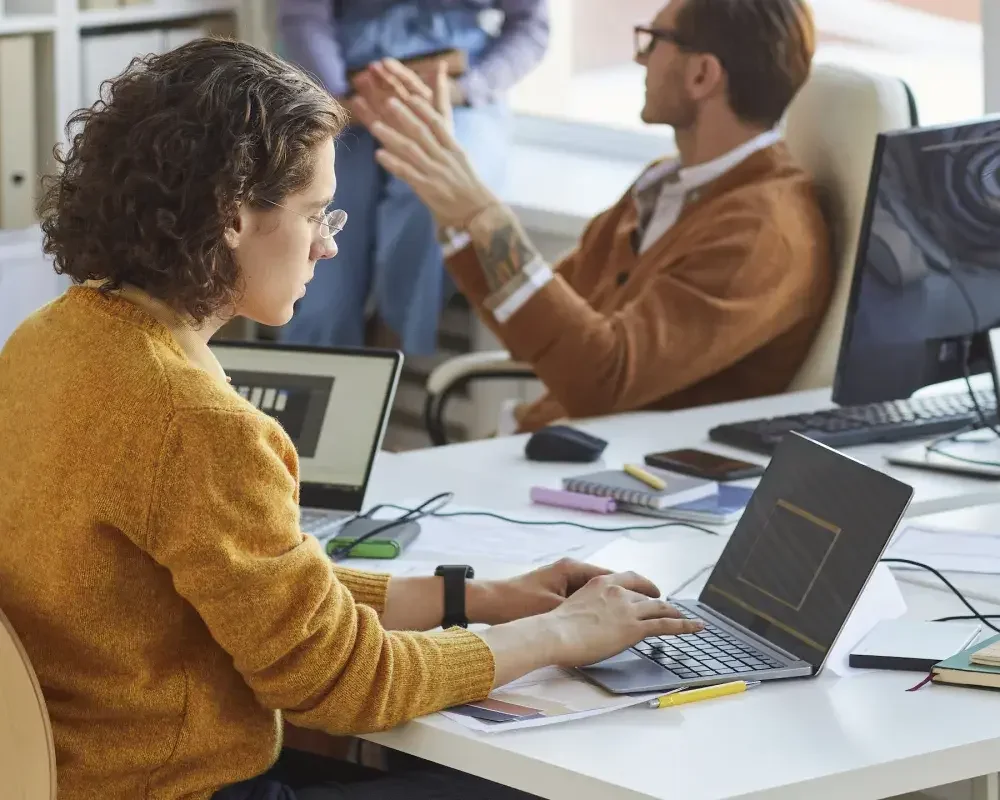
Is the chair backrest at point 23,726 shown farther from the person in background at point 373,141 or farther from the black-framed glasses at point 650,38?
the person in background at point 373,141

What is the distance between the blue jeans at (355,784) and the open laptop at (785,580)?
17cm

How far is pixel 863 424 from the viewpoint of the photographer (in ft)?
7.07

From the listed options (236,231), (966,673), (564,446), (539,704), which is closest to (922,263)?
(564,446)

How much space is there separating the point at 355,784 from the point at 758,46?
151 centimetres

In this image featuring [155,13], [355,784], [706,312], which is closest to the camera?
[355,784]

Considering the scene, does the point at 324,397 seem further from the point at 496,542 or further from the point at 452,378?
the point at 452,378

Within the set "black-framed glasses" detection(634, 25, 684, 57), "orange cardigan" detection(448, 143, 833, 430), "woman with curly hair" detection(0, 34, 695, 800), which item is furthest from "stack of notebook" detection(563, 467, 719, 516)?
"black-framed glasses" detection(634, 25, 684, 57)

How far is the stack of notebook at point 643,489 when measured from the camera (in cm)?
188

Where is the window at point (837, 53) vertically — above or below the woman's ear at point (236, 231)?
above

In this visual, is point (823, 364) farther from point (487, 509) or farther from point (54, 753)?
point (54, 753)

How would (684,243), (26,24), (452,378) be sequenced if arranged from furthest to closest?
(26,24) < (452,378) < (684,243)

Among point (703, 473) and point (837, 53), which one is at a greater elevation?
point (837, 53)

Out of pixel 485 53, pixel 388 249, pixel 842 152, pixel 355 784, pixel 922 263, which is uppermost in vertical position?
pixel 485 53

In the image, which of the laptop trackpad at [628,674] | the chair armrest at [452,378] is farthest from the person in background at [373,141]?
the laptop trackpad at [628,674]
